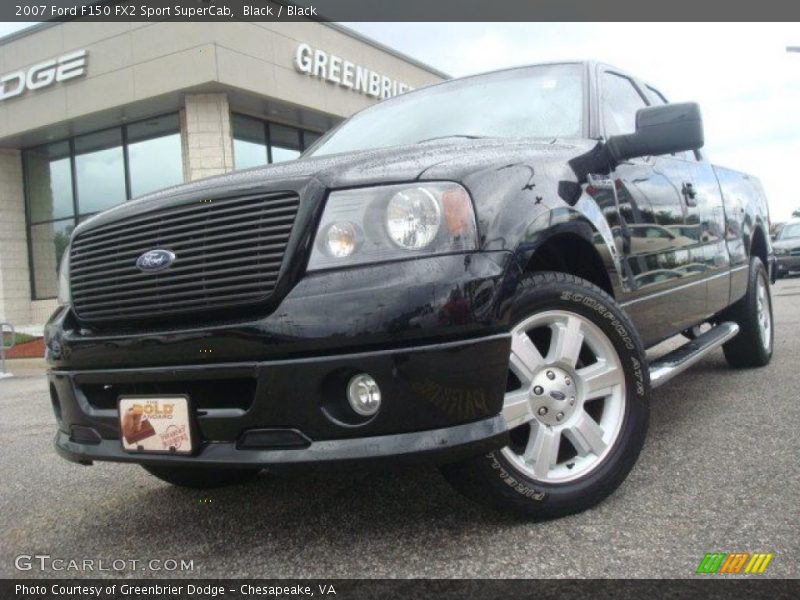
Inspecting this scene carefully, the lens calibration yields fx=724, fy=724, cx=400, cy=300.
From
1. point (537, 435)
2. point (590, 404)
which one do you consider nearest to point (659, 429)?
point (590, 404)

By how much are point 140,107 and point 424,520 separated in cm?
1441

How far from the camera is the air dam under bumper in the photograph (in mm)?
1971

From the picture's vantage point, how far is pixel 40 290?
17.5 m

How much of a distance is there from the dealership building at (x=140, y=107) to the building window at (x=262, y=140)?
0.03 m

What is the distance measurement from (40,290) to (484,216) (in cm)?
1779

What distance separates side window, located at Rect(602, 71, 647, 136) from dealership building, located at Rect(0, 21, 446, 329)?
441 inches

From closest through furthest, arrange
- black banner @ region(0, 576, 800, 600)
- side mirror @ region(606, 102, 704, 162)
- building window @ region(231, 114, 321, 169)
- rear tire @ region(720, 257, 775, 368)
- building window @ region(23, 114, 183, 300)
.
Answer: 1. black banner @ region(0, 576, 800, 600)
2. side mirror @ region(606, 102, 704, 162)
3. rear tire @ region(720, 257, 775, 368)
4. building window @ region(231, 114, 321, 169)
5. building window @ region(23, 114, 183, 300)

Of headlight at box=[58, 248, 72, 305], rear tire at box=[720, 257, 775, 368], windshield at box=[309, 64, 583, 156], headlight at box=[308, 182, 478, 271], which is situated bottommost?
rear tire at box=[720, 257, 775, 368]

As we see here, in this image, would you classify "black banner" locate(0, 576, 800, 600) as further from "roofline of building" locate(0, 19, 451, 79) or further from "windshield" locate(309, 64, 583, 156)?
"roofline of building" locate(0, 19, 451, 79)

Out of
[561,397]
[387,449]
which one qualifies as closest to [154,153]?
[561,397]

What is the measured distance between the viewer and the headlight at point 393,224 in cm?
205

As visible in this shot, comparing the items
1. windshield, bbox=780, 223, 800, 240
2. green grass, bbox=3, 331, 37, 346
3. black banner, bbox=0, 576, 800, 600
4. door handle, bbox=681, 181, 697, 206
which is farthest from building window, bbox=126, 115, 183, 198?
windshield, bbox=780, 223, 800, 240

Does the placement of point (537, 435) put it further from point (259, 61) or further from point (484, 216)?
point (259, 61)

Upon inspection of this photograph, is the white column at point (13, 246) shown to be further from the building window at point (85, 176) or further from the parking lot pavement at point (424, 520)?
the parking lot pavement at point (424, 520)
